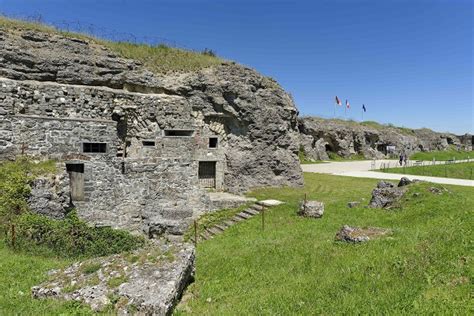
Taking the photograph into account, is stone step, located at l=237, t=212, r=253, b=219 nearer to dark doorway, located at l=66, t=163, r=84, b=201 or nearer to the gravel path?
dark doorway, located at l=66, t=163, r=84, b=201

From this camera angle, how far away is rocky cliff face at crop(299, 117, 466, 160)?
48.5 metres

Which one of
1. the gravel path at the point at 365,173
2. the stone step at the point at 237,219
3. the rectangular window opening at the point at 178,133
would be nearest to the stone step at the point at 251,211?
the stone step at the point at 237,219

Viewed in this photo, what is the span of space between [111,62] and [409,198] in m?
17.7

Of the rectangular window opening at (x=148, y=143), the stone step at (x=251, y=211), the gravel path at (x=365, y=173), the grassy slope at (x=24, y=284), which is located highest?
the rectangular window opening at (x=148, y=143)

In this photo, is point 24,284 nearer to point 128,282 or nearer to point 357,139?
point 128,282

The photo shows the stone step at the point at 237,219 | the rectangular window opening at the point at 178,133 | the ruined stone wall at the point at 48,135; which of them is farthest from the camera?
the rectangular window opening at the point at 178,133

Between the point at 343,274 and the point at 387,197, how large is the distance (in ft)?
34.9

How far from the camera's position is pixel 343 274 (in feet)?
23.5

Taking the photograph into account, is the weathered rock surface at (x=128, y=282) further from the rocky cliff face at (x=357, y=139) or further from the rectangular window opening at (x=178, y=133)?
the rocky cliff face at (x=357, y=139)

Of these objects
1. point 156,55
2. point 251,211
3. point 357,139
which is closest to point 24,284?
point 251,211

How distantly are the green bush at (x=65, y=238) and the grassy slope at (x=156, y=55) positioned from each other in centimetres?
1105

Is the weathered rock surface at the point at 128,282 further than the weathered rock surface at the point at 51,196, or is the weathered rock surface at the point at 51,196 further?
the weathered rock surface at the point at 51,196

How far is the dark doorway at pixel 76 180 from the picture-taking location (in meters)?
16.2

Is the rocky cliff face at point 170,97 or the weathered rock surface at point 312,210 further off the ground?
the rocky cliff face at point 170,97
